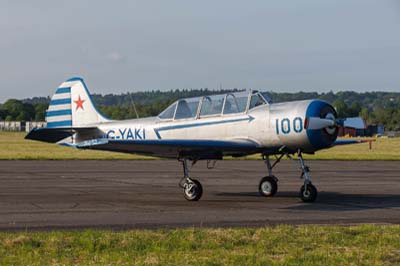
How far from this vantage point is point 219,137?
15.9 meters

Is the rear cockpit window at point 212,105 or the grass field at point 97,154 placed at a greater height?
the rear cockpit window at point 212,105

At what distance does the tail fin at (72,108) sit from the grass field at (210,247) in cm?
992

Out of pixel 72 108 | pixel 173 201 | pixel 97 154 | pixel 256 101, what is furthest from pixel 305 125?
pixel 97 154

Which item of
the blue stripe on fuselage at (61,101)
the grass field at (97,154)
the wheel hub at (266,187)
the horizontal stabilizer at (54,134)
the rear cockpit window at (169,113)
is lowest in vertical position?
the wheel hub at (266,187)

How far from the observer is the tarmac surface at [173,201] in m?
12.2

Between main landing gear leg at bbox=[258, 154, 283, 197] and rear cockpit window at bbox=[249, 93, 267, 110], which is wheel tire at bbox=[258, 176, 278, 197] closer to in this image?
main landing gear leg at bbox=[258, 154, 283, 197]

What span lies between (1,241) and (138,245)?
1.78 metres

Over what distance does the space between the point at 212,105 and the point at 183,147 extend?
1558 millimetres

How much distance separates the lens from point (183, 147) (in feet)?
49.9

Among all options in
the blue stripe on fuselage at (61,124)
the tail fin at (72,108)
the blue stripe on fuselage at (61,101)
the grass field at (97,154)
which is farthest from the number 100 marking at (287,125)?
the grass field at (97,154)

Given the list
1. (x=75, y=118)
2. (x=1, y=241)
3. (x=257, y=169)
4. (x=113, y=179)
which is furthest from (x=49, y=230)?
(x=257, y=169)

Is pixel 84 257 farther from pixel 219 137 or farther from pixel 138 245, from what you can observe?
pixel 219 137

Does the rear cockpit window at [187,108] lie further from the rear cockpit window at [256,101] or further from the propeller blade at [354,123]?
the propeller blade at [354,123]

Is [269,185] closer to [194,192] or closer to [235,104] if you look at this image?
[194,192]
